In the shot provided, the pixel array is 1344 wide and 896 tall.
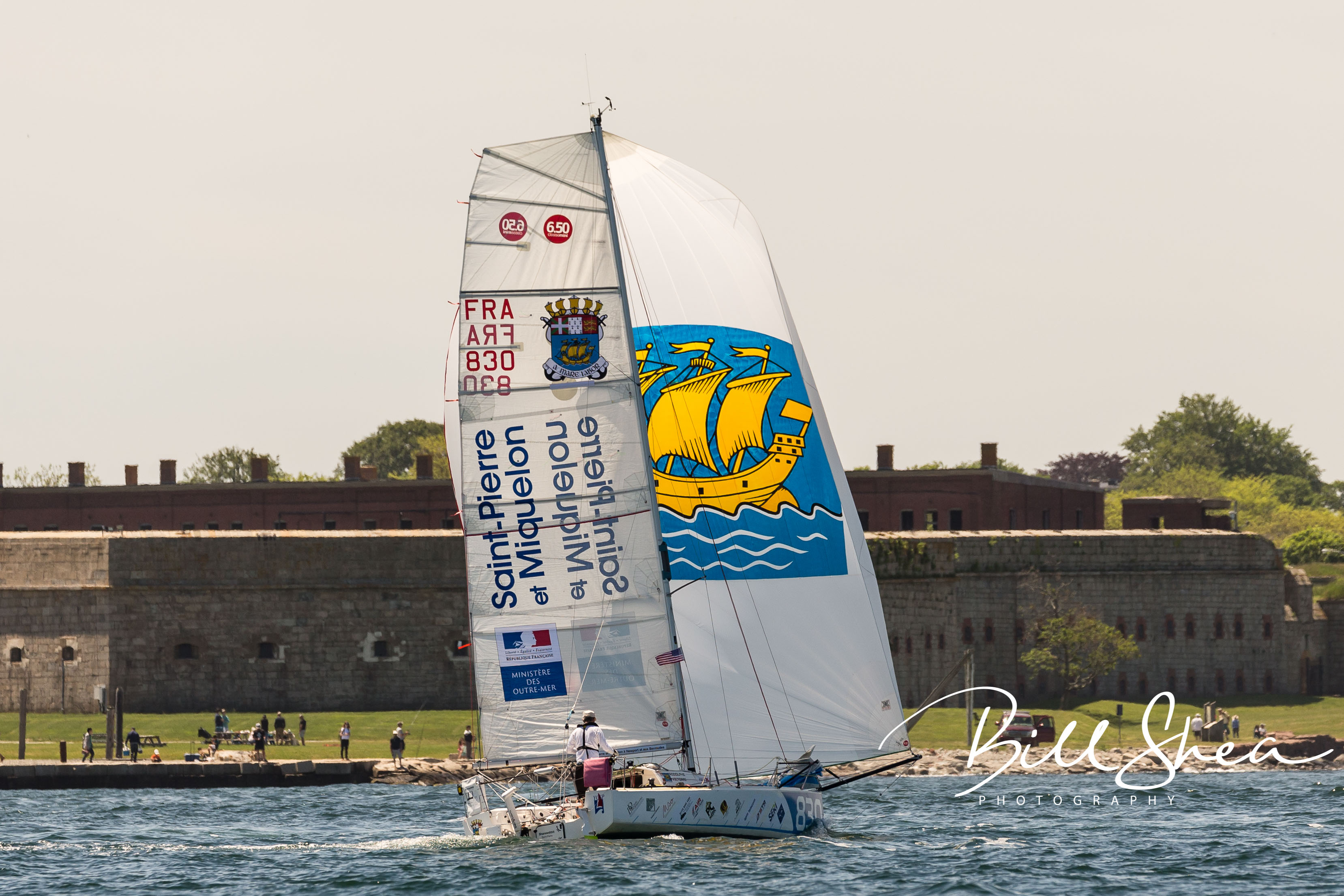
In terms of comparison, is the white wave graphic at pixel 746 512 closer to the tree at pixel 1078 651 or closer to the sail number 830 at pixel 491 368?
the sail number 830 at pixel 491 368

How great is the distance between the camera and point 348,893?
2686 centimetres

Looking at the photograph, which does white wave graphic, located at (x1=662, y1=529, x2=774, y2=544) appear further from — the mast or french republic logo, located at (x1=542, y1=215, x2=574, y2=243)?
french republic logo, located at (x1=542, y1=215, x2=574, y2=243)

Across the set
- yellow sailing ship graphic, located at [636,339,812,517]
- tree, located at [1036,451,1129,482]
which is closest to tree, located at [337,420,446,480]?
tree, located at [1036,451,1129,482]

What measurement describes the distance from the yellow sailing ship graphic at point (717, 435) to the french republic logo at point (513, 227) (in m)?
2.71

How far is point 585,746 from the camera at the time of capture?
26.3m

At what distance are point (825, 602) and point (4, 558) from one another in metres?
43.2

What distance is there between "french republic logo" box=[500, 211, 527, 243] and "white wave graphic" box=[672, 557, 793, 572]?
4.95 metres

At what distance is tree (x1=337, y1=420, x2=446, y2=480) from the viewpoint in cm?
14488

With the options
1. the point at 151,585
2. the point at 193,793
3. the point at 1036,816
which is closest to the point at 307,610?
the point at 151,585

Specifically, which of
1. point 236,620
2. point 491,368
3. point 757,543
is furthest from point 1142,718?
point 491,368

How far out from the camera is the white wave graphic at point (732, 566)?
1131 inches

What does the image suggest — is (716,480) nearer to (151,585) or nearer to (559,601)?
(559,601)

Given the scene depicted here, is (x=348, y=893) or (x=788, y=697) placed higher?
(x=788, y=697)

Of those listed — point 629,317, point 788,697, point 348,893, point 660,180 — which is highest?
point 660,180
